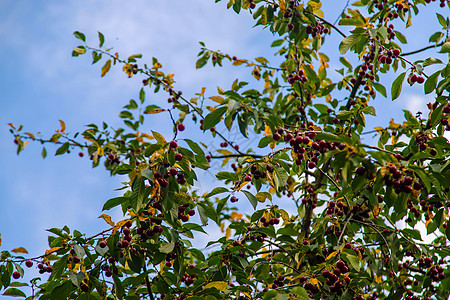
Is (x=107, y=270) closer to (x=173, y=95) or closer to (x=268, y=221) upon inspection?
(x=268, y=221)

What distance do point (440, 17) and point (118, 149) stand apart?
12.1 feet

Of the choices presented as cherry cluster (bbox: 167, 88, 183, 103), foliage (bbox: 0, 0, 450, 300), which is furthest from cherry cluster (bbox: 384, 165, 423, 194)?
cherry cluster (bbox: 167, 88, 183, 103)

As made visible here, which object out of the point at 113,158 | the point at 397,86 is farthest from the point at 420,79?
the point at 113,158

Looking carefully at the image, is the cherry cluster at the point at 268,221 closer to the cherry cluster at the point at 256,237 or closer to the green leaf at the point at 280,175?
the cherry cluster at the point at 256,237

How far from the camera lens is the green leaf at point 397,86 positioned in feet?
10.4

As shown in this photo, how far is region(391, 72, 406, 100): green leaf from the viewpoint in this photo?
3.18m

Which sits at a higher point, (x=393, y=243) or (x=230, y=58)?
(x=230, y=58)

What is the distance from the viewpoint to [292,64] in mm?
4367

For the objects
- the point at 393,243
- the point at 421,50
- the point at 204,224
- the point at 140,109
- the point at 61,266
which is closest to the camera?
the point at 61,266

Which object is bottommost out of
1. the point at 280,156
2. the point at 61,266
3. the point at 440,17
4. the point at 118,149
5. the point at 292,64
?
the point at 61,266

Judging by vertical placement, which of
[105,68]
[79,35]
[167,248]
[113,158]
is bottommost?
[167,248]

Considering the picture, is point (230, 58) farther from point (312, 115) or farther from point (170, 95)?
point (312, 115)

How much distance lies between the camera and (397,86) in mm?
3209

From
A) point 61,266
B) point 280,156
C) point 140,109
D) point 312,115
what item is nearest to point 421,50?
point 312,115
